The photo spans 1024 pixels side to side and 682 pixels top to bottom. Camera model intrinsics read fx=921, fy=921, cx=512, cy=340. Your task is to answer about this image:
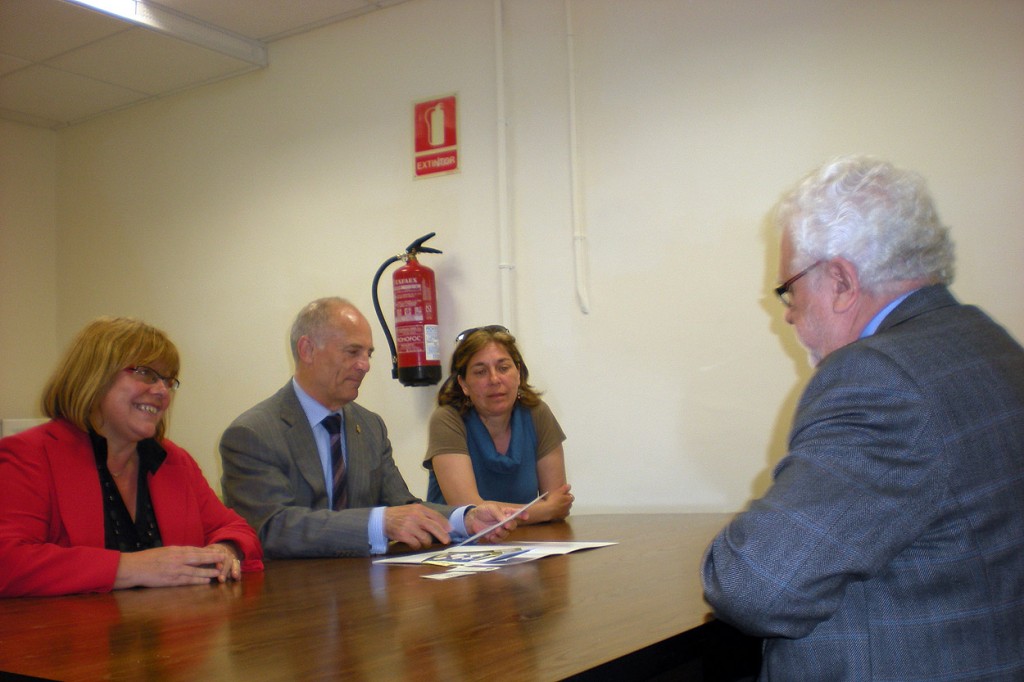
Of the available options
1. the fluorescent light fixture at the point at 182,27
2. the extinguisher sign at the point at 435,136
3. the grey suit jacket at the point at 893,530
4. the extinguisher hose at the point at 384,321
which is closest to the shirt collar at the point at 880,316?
the grey suit jacket at the point at 893,530

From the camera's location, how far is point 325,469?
273 centimetres

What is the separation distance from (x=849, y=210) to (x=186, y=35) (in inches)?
158

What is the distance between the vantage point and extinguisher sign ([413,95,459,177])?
4.41 meters

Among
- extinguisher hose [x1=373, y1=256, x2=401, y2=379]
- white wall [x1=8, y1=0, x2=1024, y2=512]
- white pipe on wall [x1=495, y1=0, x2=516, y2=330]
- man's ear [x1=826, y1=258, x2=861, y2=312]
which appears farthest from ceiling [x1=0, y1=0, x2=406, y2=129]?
man's ear [x1=826, y1=258, x2=861, y2=312]

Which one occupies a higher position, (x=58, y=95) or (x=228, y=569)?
(x=58, y=95)

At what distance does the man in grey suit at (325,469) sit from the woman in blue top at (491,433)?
226 millimetres

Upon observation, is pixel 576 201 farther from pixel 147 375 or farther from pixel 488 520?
pixel 147 375

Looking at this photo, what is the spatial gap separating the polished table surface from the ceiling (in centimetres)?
334

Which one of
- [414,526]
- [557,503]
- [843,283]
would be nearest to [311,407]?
[414,526]

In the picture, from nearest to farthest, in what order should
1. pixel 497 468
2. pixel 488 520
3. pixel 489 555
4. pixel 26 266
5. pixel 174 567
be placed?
1. pixel 174 567
2. pixel 489 555
3. pixel 488 520
4. pixel 497 468
5. pixel 26 266

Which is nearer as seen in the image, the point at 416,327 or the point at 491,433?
the point at 491,433

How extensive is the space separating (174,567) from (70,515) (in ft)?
0.95

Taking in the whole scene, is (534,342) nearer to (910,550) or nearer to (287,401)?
(287,401)

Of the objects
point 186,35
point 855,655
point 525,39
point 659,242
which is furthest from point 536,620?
point 186,35
